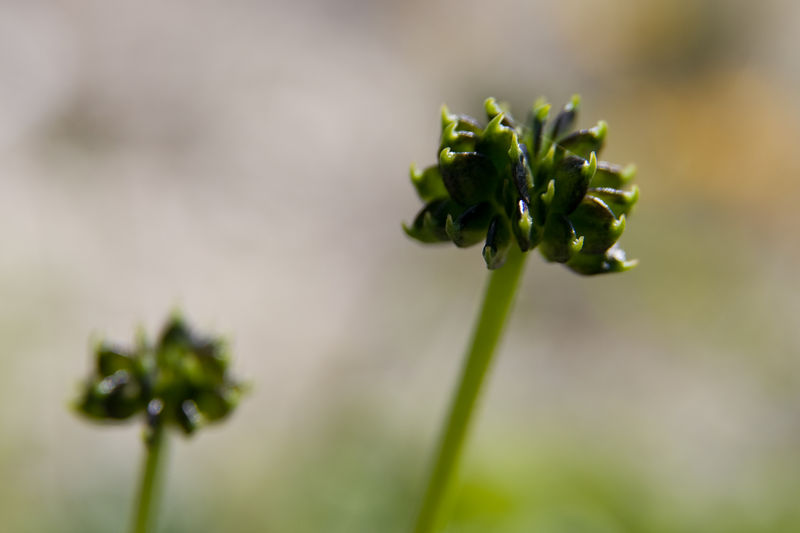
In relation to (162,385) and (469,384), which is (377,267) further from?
(469,384)

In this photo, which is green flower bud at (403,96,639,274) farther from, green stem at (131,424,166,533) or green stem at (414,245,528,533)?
green stem at (131,424,166,533)

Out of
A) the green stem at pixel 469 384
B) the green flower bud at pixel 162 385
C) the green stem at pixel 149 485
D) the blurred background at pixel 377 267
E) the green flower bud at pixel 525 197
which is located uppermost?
the green flower bud at pixel 525 197

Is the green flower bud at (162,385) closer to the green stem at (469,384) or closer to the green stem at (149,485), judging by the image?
the green stem at (149,485)

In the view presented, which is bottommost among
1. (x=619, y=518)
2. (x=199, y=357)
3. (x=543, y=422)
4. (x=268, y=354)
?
(x=268, y=354)

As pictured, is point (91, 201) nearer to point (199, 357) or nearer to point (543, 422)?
A: point (543, 422)

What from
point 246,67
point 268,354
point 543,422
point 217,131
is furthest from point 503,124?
point 246,67

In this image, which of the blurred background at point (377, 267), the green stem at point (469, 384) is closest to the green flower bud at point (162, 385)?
the green stem at point (469, 384)
